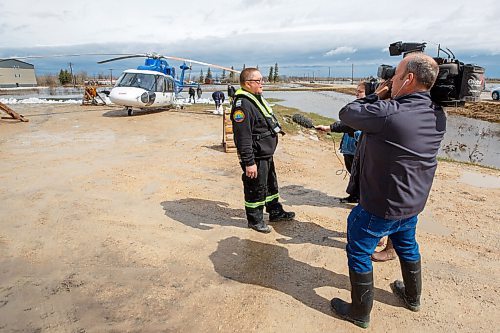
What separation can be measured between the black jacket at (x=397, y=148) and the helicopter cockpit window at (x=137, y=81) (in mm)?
13521

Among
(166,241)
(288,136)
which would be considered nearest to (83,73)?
(288,136)

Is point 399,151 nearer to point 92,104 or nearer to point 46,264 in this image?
point 46,264

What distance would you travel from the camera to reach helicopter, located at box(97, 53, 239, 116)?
1409 cm

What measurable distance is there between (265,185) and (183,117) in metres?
11.3

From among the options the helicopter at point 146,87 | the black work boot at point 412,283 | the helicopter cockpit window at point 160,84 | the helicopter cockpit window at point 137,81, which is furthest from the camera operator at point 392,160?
the helicopter cockpit window at point 160,84

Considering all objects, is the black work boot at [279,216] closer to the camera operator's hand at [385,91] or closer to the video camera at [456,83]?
the camera operator's hand at [385,91]

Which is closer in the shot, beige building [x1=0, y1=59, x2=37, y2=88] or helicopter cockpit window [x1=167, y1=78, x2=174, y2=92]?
helicopter cockpit window [x1=167, y1=78, x2=174, y2=92]

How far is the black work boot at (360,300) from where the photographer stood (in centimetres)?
271

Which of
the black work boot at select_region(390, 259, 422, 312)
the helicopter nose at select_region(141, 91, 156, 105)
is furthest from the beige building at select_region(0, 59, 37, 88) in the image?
the black work boot at select_region(390, 259, 422, 312)

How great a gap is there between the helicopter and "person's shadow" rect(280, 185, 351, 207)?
8.80 metres

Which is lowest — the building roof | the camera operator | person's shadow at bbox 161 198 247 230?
person's shadow at bbox 161 198 247 230

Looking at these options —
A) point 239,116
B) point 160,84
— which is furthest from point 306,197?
point 160,84

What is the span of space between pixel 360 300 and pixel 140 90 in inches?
530

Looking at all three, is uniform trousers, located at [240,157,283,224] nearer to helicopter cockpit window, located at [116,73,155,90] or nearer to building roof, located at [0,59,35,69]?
helicopter cockpit window, located at [116,73,155,90]
